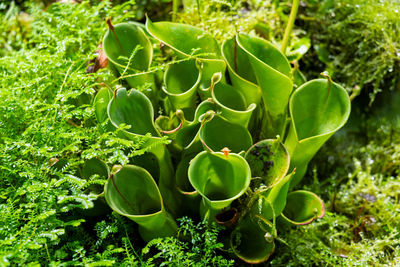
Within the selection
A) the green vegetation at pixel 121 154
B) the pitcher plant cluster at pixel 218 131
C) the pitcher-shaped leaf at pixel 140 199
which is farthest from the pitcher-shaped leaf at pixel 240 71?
the pitcher-shaped leaf at pixel 140 199

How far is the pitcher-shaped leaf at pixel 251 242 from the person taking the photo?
86 cm

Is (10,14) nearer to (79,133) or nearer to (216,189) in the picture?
(79,133)

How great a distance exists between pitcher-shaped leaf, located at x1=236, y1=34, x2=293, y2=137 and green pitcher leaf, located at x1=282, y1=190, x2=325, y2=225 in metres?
0.18

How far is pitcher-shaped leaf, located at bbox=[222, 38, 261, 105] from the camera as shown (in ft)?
2.97

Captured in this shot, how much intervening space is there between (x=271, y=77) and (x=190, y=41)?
0.83 ft

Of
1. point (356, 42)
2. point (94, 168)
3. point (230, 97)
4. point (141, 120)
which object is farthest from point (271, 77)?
point (356, 42)

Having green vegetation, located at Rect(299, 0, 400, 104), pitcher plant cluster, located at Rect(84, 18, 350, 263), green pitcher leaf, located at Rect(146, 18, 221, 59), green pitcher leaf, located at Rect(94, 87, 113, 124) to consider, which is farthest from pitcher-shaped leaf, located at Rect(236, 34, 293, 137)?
green vegetation, located at Rect(299, 0, 400, 104)

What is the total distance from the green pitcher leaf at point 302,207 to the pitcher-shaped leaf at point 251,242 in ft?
0.26

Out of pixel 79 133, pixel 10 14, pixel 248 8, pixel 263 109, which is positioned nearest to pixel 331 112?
pixel 263 109

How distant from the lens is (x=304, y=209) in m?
0.92

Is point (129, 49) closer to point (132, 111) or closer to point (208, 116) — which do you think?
point (132, 111)

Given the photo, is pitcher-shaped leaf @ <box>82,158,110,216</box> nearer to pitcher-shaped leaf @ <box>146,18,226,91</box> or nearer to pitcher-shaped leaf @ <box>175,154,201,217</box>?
pitcher-shaped leaf @ <box>175,154,201,217</box>

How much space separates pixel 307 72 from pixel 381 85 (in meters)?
0.29

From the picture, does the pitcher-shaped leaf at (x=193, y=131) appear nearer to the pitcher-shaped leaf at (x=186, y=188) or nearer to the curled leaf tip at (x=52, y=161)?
the pitcher-shaped leaf at (x=186, y=188)
